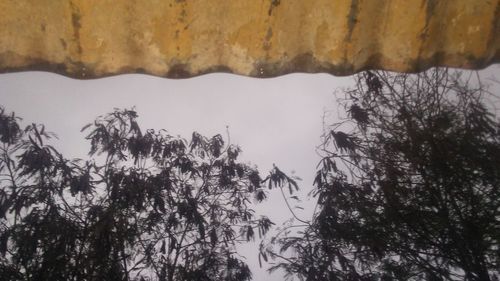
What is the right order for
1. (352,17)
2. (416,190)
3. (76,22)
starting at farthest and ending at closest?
(416,190), (352,17), (76,22)

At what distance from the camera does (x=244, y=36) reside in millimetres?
1752

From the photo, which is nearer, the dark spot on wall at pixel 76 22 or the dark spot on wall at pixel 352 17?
the dark spot on wall at pixel 76 22

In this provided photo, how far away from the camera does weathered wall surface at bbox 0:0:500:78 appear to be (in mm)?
1603

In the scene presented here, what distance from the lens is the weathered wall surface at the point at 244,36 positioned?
1603 millimetres

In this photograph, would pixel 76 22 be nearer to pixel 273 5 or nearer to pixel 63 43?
pixel 63 43

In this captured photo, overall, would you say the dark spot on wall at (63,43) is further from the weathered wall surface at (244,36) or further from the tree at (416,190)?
the tree at (416,190)

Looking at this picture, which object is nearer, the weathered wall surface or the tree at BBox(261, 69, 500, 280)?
the weathered wall surface

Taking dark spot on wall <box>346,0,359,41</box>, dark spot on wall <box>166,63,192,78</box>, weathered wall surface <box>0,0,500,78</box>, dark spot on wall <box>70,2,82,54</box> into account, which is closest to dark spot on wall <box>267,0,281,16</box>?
weathered wall surface <box>0,0,500,78</box>

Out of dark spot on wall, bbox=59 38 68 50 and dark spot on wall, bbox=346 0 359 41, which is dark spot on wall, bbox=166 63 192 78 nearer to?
dark spot on wall, bbox=59 38 68 50

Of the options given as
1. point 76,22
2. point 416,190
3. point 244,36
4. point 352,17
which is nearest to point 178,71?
point 244,36

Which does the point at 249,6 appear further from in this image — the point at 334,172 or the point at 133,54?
the point at 334,172

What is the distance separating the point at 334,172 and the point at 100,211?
2.65m

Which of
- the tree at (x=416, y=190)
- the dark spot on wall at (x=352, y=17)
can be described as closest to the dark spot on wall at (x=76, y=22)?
the dark spot on wall at (x=352, y=17)

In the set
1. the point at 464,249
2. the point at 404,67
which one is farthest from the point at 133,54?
the point at 464,249
